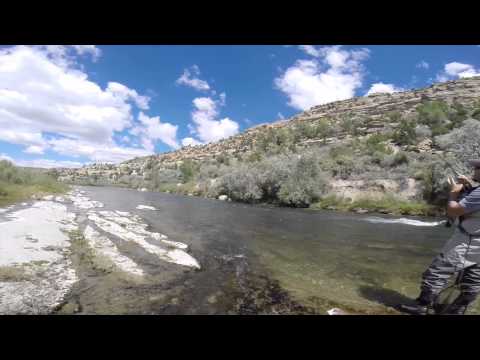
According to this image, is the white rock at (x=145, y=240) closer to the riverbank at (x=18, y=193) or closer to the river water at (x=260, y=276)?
the river water at (x=260, y=276)

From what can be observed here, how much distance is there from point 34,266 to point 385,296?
8.24m

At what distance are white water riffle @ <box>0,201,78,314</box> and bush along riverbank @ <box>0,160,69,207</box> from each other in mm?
11298

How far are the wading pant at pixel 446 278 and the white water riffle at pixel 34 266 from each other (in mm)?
6291

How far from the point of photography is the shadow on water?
5.64 metres

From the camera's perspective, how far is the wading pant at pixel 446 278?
3.98m

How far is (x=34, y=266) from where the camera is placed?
7133 millimetres

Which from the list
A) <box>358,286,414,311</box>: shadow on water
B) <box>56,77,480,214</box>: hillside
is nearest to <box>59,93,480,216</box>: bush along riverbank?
<box>56,77,480,214</box>: hillside

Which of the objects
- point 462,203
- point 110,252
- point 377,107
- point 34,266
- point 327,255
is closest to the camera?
point 462,203

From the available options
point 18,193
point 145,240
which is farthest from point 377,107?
point 145,240

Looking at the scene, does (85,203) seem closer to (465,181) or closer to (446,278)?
(446,278)

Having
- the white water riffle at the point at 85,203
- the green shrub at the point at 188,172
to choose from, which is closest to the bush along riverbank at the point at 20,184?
the white water riffle at the point at 85,203

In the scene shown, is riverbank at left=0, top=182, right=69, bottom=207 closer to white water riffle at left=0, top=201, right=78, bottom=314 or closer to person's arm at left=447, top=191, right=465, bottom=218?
white water riffle at left=0, top=201, right=78, bottom=314

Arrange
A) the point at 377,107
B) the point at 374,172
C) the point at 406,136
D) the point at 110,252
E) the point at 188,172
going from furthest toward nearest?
the point at 377,107 < the point at 188,172 < the point at 406,136 < the point at 374,172 < the point at 110,252
